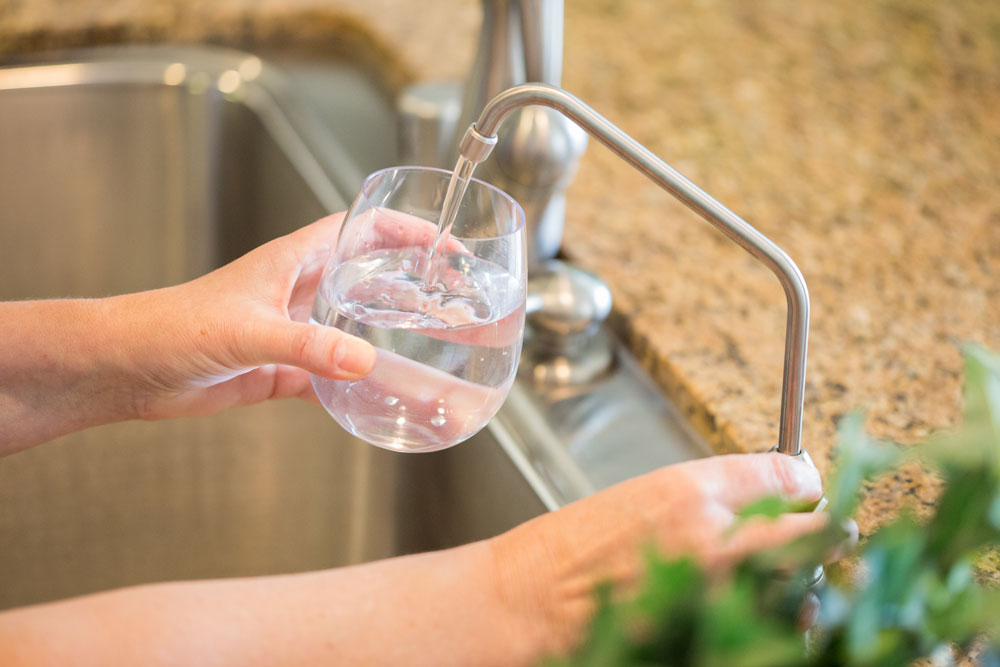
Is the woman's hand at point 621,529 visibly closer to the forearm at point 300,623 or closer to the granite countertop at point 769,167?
the forearm at point 300,623

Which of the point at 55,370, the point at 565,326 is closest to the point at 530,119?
the point at 565,326

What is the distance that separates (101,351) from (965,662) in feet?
1.75

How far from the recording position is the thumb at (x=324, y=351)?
1.59ft

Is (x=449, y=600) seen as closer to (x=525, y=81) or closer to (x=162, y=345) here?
(x=162, y=345)

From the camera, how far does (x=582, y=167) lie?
1031 millimetres

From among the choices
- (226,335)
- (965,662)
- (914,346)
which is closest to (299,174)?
(226,335)

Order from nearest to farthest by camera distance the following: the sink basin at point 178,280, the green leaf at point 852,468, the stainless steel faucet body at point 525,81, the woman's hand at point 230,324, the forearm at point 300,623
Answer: the green leaf at point 852,468 → the forearm at point 300,623 → the woman's hand at point 230,324 → the stainless steel faucet body at point 525,81 → the sink basin at point 178,280

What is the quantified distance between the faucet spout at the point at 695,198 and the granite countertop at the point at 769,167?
0.17m

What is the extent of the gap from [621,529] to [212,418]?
0.69 metres

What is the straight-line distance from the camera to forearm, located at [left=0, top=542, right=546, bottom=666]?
0.43m

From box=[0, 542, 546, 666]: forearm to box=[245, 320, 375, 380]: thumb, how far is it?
0.10 m

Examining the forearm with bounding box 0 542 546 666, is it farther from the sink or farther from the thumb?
the sink

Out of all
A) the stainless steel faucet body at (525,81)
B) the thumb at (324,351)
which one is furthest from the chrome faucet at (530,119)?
the thumb at (324,351)

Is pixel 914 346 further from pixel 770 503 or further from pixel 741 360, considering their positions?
pixel 770 503
